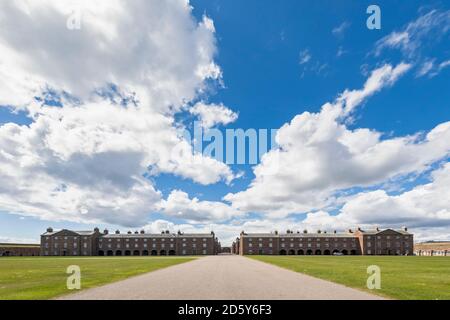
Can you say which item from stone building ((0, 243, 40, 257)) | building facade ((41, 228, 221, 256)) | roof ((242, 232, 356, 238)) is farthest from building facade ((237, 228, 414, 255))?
stone building ((0, 243, 40, 257))

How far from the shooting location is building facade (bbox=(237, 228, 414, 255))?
138 m

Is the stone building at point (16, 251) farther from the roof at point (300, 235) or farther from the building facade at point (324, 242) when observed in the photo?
the roof at point (300, 235)

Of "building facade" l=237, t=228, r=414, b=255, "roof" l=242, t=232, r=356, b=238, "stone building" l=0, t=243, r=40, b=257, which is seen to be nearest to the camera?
"stone building" l=0, t=243, r=40, b=257

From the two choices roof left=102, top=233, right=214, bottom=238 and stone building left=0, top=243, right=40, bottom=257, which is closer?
stone building left=0, top=243, right=40, bottom=257

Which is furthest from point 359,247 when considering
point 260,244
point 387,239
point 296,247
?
point 260,244

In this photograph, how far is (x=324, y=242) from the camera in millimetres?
142250

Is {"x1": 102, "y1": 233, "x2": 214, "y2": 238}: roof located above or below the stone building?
above

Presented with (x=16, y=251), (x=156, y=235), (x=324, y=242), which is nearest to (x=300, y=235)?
(x=324, y=242)

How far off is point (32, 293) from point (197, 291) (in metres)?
7.64

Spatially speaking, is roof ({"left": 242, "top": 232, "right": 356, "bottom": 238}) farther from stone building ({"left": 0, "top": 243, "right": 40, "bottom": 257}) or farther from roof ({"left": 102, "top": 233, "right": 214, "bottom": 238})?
stone building ({"left": 0, "top": 243, "right": 40, "bottom": 257})

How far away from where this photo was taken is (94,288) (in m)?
17.6
